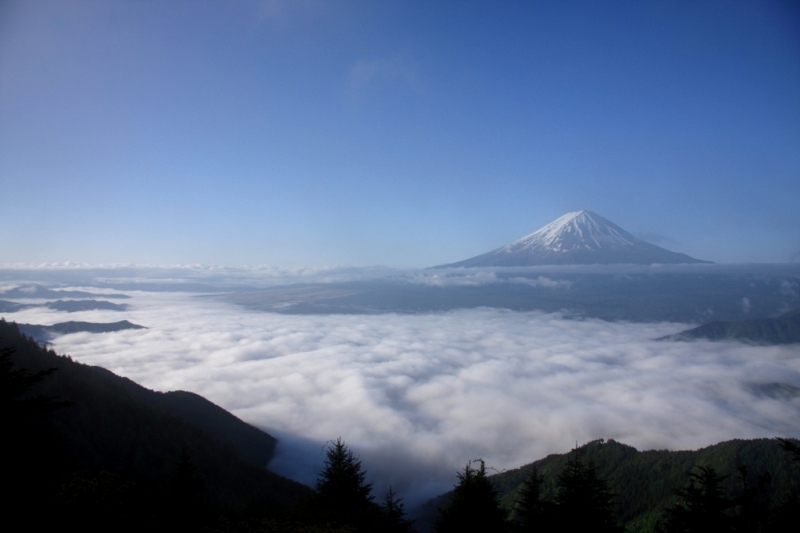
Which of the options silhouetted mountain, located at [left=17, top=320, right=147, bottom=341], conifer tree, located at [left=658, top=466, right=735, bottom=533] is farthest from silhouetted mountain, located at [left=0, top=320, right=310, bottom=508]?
silhouetted mountain, located at [left=17, top=320, right=147, bottom=341]

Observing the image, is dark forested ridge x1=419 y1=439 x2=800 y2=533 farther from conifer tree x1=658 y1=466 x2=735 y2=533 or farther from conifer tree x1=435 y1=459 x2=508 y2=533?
conifer tree x1=658 y1=466 x2=735 y2=533

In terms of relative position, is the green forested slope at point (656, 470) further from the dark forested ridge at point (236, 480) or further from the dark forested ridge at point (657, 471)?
the dark forested ridge at point (236, 480)

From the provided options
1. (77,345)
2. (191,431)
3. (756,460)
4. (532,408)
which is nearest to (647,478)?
(756,460)

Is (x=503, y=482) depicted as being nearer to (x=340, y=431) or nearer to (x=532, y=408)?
(x=340, y=431)

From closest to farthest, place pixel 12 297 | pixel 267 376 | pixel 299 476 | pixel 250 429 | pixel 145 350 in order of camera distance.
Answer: pixel 299 476 < pixel 250 429 < pixel 12 297 < pixel 267 376 < pixel 145 350

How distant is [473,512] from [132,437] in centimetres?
4990

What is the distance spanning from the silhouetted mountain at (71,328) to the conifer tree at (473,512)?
17654cm

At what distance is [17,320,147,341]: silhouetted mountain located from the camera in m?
146

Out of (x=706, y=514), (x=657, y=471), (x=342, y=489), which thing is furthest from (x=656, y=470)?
(x=706, y=514)

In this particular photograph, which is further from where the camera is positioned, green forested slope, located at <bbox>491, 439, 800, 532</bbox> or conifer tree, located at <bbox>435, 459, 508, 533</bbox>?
green forested slope, located at <bbox>491, 439, 800, 532</bbox>

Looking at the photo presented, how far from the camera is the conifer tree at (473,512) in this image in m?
13.2

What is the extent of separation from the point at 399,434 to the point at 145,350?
109 m

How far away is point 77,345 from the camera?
497ft

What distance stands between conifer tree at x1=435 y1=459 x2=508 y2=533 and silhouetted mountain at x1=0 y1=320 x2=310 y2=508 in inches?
1425
